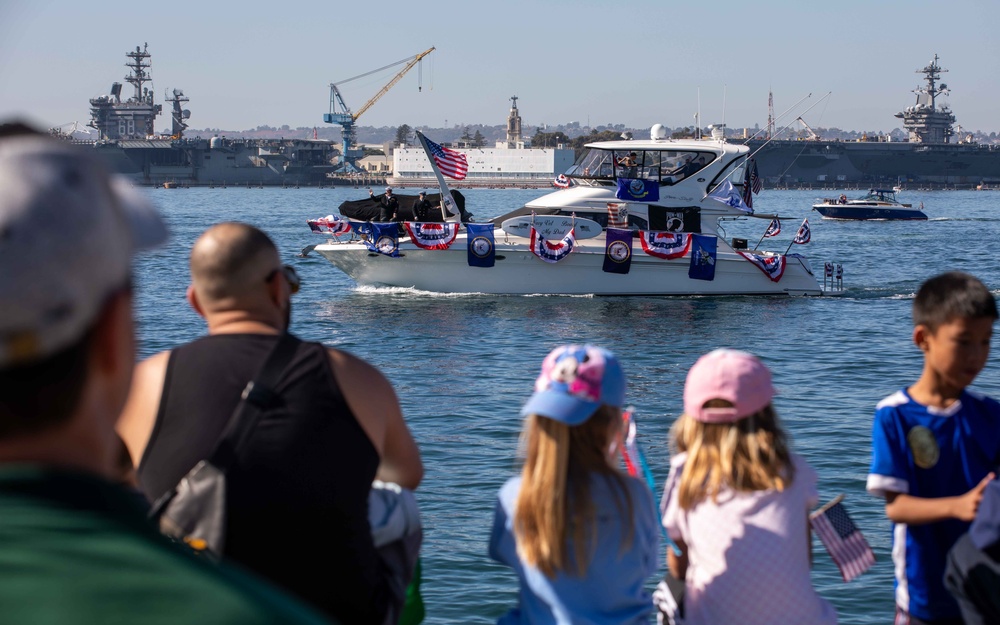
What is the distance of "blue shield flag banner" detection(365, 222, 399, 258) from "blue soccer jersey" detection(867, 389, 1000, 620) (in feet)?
62.9

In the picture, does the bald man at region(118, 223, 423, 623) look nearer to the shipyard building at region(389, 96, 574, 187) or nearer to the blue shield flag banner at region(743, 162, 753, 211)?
the blue shield flag banner at region(743, 162, 753, 211)

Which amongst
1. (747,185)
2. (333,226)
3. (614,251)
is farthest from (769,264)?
(333,226)

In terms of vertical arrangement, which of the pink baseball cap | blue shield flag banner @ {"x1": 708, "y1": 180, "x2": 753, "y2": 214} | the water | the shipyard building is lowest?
the water

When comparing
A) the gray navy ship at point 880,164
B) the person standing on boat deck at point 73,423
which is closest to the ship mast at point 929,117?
the gray navy ship at point 880,164

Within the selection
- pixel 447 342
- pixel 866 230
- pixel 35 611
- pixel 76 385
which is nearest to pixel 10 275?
pixel 76 385

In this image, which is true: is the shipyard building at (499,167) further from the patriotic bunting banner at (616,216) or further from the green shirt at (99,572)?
the green shirt at (99,572)

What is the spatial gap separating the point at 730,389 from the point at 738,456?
0.22m

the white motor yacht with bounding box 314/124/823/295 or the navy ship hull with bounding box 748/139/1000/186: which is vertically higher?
the navy ship hull with bounding box 748/139/1000/186

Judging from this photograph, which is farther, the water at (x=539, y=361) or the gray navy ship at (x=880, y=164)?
the gray navy ship at (x=880, y=164)

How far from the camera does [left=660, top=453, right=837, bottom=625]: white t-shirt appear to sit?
11.4 ft

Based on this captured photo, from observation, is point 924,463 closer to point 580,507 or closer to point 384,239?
point 580,507

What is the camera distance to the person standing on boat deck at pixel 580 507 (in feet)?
10.5

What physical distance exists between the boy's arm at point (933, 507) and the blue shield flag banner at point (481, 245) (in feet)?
62.1

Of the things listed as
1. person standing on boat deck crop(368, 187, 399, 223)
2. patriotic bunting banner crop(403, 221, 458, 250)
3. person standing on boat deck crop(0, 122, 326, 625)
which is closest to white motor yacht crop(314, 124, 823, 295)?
patriotic bunting banner crop(403, 221, 458, 250)
